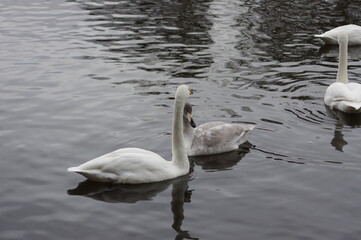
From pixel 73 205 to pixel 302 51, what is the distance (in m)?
9.74

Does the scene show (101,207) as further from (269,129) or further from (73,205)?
(269,129)

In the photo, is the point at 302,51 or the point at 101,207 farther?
the point at 302,51

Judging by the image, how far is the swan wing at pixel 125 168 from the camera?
9547 millimetres

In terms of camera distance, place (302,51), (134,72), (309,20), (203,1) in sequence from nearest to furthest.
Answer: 1. (134,72)
2. (302,51)
3. (309,20)
4. (203,1)

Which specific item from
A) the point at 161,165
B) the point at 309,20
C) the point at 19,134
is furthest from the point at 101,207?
the point at 309,20

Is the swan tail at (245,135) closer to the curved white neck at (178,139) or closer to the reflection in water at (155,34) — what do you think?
the curved white neck at (178,139)

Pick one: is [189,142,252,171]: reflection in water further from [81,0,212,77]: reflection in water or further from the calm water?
[81,0,212,77]: reflection in water

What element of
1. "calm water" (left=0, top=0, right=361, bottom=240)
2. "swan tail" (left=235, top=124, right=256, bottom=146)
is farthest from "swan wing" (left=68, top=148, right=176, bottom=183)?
"swan tail" (left=235, top=124, right=256, bottom=146)

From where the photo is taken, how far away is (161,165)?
9.78 m

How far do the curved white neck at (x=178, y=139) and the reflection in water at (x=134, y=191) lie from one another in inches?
9.6

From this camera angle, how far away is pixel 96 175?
31.3 feet

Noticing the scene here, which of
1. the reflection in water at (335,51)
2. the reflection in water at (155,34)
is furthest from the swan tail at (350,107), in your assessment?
the reflection in water at (335,51)

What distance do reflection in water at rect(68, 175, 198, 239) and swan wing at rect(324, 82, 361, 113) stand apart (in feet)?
13.8

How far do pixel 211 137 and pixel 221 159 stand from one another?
1.21ft
